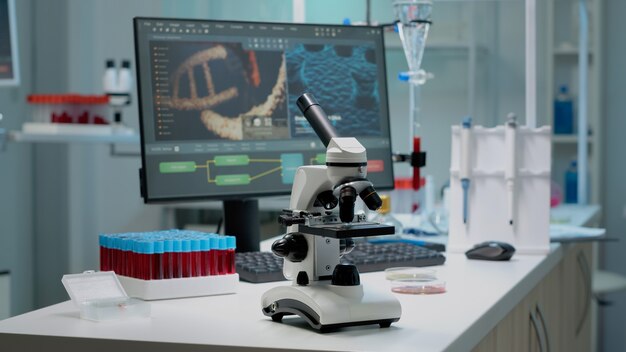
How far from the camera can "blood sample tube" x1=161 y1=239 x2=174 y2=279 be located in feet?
4.45

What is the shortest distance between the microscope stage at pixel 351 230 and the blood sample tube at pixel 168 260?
0.93 ft

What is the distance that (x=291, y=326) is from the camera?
1.17 meters

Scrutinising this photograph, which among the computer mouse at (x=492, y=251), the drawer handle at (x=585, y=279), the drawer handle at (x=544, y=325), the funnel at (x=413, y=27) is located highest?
the funnel at (x=413, y=27)

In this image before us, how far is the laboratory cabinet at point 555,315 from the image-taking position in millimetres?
1543

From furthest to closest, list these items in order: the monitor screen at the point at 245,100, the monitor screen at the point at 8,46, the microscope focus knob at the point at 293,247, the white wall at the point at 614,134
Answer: the white wall at the point at 614,134 → the monitor screen at the point at 8,46 → the monitor screen at the point at 245,100 → the microscope focus knob at the point at 293,247

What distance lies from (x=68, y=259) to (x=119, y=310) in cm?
352

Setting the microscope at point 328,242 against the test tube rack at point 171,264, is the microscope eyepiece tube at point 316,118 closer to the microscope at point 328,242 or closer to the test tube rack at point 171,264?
the microscope at point 328,242

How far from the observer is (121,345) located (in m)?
1.10

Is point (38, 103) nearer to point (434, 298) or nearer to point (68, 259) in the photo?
point (68, 259)

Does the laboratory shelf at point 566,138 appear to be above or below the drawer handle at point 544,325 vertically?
above

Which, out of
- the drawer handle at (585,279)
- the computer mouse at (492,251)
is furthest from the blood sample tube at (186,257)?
the drawer handle at (585,279)

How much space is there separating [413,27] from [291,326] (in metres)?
1.22

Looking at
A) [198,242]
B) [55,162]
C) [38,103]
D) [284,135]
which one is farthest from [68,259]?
[198,242]

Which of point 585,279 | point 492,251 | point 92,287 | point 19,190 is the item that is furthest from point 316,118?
point 19,190
